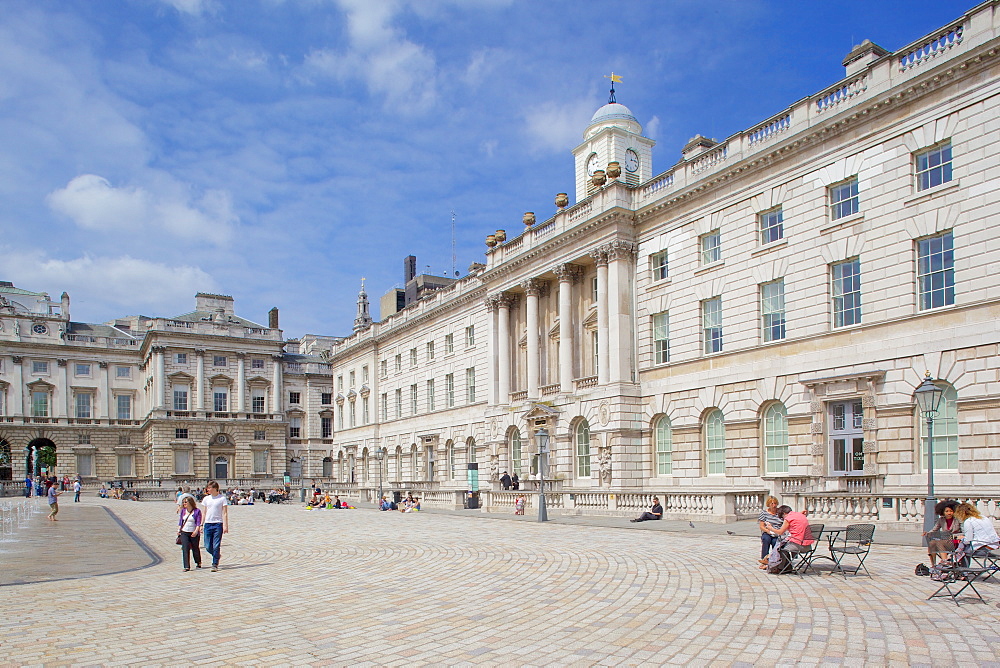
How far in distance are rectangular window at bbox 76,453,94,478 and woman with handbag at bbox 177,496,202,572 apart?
77.5 metres

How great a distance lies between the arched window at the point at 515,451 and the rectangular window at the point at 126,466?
196ft

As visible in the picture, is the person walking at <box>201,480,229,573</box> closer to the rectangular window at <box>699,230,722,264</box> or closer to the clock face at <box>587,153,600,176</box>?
the rectangular window at <box>699,230,722,264</box>

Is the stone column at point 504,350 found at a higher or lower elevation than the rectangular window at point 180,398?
higher

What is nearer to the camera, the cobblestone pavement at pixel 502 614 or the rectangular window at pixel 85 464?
the cobblestone pavement at pixel 502 614

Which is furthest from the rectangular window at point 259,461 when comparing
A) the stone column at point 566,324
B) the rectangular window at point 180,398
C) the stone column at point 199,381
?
the stone column at point 566,324

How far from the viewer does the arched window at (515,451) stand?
4353cm

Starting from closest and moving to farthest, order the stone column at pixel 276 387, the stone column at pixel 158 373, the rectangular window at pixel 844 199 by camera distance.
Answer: the rectangular window at pixel 844 199 → the stone column at pixel 158 373 → the stone column at pixel 276 387

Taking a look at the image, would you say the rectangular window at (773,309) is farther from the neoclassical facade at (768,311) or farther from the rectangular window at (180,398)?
the rectangular window at (180,398)

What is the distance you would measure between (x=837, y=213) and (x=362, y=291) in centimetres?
7200

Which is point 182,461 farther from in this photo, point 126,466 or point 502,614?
point 502,614

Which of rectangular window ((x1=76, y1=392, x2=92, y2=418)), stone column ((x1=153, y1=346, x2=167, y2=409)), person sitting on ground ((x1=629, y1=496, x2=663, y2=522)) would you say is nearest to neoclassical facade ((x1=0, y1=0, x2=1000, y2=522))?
person sitting on ground ((x1=629, y1=496, x2=663, y2=522))

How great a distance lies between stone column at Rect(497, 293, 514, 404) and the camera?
1777 inches

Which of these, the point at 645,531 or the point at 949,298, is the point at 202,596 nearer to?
the point at 645,531

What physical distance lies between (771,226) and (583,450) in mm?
14197
